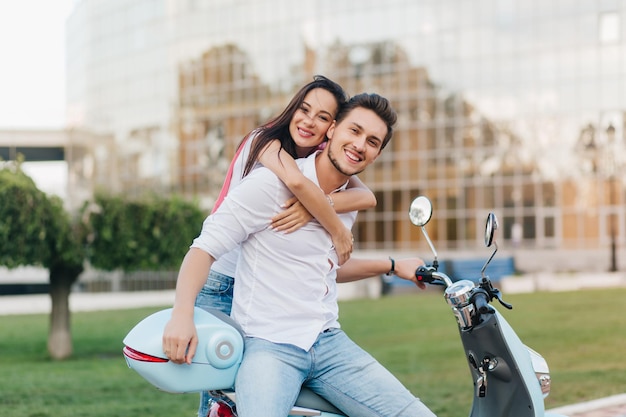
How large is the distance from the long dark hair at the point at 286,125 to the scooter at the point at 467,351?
0.52 m

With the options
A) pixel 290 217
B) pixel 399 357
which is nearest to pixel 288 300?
pixel 290 217

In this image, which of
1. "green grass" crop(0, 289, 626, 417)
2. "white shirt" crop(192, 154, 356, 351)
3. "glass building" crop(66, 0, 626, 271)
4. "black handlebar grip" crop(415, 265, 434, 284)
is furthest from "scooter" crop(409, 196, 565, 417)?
"glass building" crop(66, 0, 626, 271)

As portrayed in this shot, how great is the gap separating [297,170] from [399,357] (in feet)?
25.8

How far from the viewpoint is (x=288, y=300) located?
9.25ft

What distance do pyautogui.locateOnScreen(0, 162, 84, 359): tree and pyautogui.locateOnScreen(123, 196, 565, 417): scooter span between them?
8.03 metres

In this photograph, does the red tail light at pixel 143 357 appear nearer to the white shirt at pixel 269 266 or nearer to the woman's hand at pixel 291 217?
the white shirt at pixel 269 266

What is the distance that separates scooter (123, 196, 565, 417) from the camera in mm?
2682

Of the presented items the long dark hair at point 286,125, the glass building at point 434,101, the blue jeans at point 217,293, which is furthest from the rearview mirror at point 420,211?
the glass building at point 434,101

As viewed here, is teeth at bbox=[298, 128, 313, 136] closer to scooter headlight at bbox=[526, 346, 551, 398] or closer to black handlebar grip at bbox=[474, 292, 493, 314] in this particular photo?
black handlebar grip at bbox=[474, 292, 493, 314]

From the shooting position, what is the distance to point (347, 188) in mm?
3441

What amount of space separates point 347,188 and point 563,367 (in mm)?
6604

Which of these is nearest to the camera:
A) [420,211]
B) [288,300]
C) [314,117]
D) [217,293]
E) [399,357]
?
[288,300]

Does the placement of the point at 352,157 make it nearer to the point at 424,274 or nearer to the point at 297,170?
the point at 297,170

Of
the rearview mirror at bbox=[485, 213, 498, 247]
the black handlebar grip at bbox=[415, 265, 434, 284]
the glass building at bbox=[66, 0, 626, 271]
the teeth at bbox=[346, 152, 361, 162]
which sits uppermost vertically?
the glass building at bbox=[66, 0, 626, 271]
